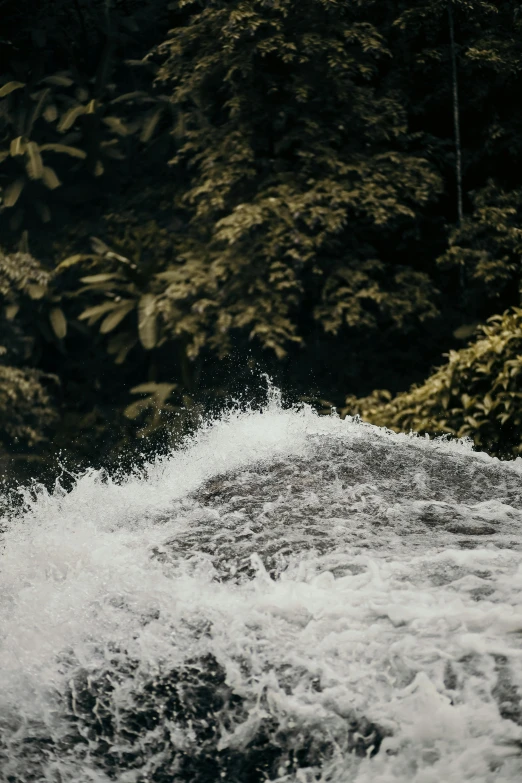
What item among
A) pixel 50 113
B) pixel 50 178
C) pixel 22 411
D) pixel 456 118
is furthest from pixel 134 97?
pixel 22 411

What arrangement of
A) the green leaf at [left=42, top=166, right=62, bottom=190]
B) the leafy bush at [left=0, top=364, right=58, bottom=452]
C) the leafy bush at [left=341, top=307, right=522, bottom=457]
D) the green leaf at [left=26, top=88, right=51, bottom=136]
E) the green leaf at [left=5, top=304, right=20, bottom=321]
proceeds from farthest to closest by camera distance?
1. the green leaf at [left=26, top=88, right=51, bottom=136]
2. the green leaf at [left=42, top=166, right=62, bottom=190]
3. the green leaf at [left=5, top=304, right=20, bottom=321]
4. the leafy bush at [left=0, top=364, right=58, bottom=452]
5. the leafy bush at [left=341, top=307, right=522, bottom=457]

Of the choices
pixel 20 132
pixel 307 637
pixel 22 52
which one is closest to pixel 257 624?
pixel 307 637

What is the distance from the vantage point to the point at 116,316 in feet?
26.5

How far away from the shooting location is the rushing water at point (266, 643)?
2.11 metres

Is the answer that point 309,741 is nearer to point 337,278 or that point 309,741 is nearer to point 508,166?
point 337,278

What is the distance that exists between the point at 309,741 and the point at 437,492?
1494 millimetres

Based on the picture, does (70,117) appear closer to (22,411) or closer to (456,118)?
(22,411)

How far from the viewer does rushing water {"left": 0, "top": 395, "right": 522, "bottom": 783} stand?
6.91 ft

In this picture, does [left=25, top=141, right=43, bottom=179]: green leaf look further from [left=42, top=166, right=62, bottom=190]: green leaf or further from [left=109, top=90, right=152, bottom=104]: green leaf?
[left=109, top=90, right=152, bottom=104]: green leaf

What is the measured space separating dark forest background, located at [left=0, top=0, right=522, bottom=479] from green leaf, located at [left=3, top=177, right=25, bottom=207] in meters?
0.03

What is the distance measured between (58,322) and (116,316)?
1.92 feet

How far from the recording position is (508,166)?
795 centimetres

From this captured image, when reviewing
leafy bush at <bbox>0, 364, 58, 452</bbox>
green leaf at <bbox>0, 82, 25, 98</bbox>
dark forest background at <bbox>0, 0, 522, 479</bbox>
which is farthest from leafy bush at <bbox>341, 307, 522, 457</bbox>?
green leaf at <bbox>0, 82, 25, 98</bbox>

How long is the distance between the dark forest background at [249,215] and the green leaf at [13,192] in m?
0.03
